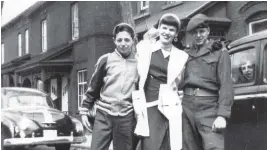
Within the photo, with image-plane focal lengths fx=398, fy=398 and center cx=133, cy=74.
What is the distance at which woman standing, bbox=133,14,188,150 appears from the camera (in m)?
3.54

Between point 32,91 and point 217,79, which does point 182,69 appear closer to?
point 217,79

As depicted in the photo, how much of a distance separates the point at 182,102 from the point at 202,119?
0.27 meters

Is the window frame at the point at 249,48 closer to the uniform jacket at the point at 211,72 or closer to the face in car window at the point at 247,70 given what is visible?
the face in car window at the point at 247,70

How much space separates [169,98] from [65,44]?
17.6 meters

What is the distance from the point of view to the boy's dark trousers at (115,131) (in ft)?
12.6

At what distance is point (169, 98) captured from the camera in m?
3.52

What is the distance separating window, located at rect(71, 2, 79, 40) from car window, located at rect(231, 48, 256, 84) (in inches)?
590

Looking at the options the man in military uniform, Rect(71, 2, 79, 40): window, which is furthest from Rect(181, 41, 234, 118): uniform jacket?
Rect(71, 2, 79, 40): window

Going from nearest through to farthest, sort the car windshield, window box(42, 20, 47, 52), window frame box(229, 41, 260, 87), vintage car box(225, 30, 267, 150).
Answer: vintage car box(225, 30, 267, 150) → window frame box(229, 41, 260, 87) → the car windshield → window box(42, 20, 47, 52)

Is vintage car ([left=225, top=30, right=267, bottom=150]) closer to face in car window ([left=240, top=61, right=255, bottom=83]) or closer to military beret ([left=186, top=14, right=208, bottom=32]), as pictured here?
face in car window ([left=240, top=61, right=255, bottom=83])

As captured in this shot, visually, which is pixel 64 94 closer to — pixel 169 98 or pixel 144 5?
pixel 144 5

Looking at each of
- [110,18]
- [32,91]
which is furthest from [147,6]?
[32,91]

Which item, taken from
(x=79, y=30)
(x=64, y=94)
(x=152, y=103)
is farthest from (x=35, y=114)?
(x=64, y=94)

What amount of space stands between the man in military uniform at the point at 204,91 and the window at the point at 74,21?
16190 mm
